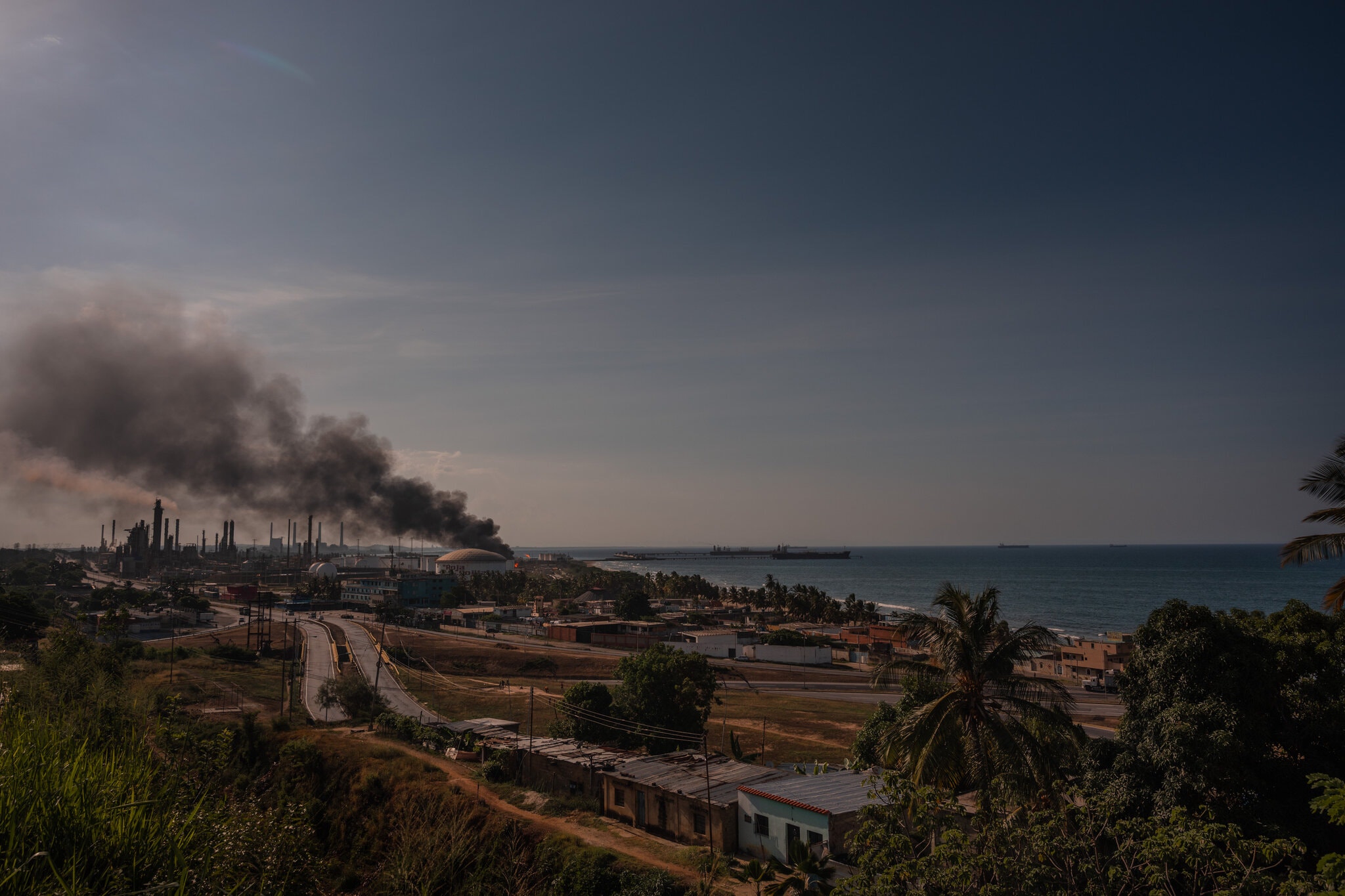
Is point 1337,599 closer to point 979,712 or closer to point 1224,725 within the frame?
point 1224,725

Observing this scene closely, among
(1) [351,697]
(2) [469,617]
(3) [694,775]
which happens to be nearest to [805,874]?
(3) [694,775]

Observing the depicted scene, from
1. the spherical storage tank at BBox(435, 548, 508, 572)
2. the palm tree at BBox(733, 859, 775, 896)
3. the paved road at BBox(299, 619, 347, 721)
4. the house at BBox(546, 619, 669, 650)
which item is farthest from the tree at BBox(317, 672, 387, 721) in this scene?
the spherical storage tank at BBox(435, 548, 508, 572)

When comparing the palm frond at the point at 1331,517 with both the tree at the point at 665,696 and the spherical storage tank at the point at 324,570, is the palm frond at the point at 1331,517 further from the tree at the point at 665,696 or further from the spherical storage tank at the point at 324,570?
the spherical storage tank at the point at 324,570

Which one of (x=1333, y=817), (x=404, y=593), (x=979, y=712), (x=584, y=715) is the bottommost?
(x=404, y=593)

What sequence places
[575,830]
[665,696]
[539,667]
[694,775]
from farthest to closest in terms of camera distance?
[539,667] → [665,696] → [694,775] → [575,830]

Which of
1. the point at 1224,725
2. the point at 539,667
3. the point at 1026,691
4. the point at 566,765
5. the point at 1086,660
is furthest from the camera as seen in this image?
the point at 539,667

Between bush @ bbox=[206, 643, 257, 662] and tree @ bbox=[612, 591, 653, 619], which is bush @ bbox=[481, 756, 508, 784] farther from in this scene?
tree @ bbox=[612, 591, 653, 619]

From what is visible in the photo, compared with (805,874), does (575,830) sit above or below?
below
